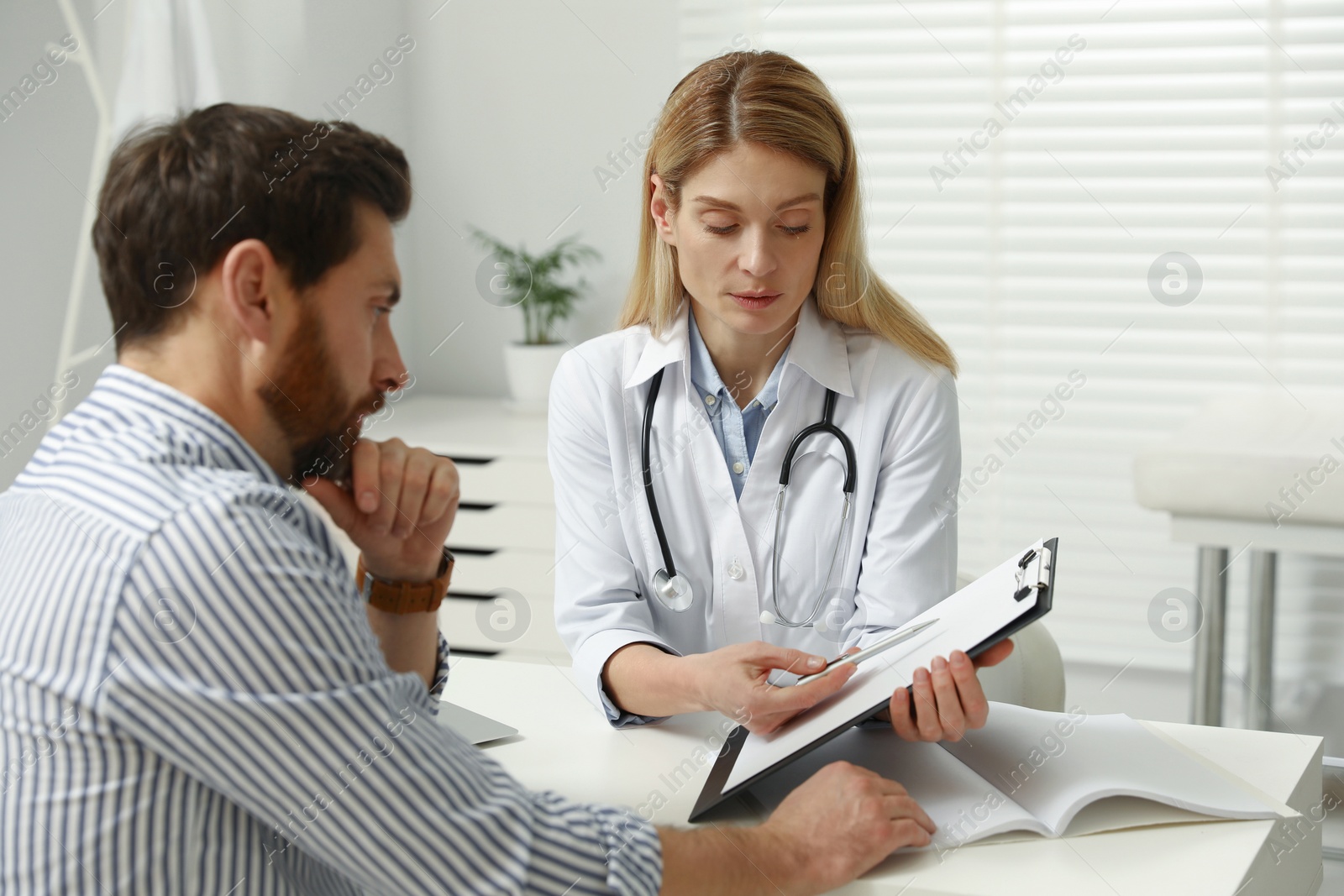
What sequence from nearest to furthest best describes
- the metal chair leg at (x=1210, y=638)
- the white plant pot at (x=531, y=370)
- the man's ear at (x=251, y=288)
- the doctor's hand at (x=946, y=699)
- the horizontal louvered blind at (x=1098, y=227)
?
1. the man's ear at (x=251, y=288)
2. the doctor's hand at (x=946, y=699)
3. the metal chair leg at (x=1210, y=638)
4. the horizontal louvered blind at (x=1098, y=227)
5. the white plant pot at (x=531, y=370)

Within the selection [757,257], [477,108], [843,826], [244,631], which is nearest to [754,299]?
[757,257]

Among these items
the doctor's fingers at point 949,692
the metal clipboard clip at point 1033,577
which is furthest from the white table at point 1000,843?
the metal clipboard clip at point 1033,577

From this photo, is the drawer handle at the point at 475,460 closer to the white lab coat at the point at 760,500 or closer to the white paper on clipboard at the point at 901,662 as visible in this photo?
the white lab coat at the point at 760,500

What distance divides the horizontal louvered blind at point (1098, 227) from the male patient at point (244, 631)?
7.38 feet

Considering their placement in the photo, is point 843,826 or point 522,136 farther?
point 522,136

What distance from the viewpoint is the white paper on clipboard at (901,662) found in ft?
3.68

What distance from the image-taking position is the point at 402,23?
3.70 metres

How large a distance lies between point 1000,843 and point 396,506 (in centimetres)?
68

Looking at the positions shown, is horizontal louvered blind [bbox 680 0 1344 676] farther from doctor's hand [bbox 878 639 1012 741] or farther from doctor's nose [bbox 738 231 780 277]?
doctor's hand [bbox 878 639 1012 741]

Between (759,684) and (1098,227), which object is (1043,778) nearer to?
(759,684)

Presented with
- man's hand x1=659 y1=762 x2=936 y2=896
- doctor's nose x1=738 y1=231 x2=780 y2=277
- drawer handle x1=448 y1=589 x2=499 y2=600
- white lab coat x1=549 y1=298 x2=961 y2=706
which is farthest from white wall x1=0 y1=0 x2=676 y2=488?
man's hand x1=659 y1=762 x2=936 y2=896

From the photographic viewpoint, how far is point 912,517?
5.24ft

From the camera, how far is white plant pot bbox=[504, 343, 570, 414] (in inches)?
136

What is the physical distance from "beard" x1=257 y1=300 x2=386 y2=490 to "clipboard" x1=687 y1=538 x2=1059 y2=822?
19.1 inches
